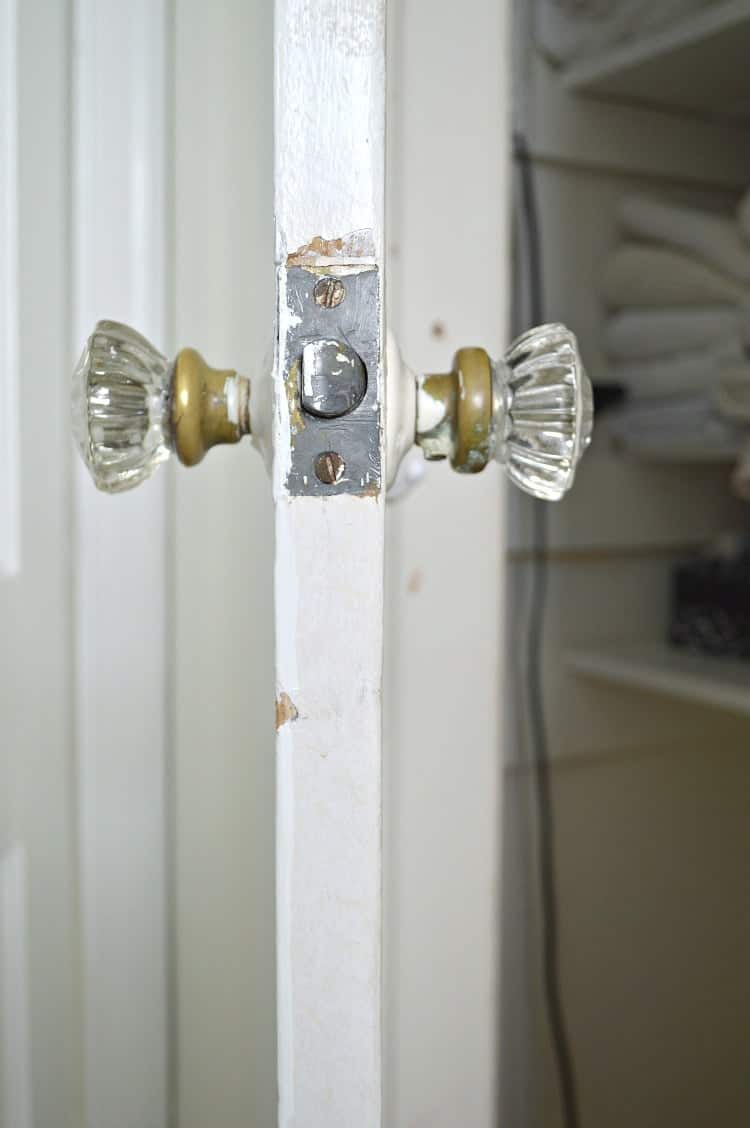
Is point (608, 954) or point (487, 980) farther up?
point (487, 980)

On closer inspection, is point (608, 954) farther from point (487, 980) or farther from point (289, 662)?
point (289, 662)

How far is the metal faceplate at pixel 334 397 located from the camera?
0.18m

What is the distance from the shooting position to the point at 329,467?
0.59 feet

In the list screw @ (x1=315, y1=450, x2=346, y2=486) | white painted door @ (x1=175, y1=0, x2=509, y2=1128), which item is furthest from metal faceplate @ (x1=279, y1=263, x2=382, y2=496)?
white painted door @ (x1=175, y1=0, x2=509, y2=1128)

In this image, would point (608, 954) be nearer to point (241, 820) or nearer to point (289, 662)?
point (241, 820)

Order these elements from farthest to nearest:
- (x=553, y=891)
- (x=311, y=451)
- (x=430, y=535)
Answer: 1. (x=553, y=891)
2. (x=430, y=535)
3. (x=311, y=451)

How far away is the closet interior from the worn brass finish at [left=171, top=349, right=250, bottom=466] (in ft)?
2.48

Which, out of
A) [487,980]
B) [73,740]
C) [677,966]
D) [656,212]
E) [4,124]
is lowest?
[677,966]

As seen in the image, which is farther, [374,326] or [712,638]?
[712,638]

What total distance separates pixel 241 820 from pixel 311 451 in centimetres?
31

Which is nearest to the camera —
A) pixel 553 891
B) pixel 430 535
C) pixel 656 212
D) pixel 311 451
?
pixel 311 451

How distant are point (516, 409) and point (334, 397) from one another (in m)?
0.07

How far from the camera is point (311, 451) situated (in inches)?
7.0

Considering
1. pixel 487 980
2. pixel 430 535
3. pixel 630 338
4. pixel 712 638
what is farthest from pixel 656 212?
pixel 487 980
